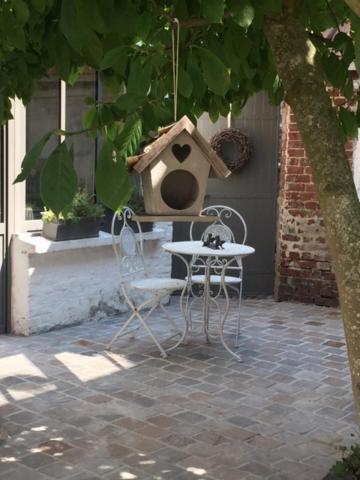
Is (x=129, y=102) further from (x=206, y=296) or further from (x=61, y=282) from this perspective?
(x=61, y=282)

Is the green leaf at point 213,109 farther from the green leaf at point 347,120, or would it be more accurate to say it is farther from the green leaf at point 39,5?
the green leaf at point 39,5

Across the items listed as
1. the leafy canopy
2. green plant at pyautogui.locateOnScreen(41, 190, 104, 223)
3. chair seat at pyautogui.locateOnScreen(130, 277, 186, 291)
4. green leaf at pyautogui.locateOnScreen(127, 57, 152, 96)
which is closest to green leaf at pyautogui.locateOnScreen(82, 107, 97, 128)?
the leafy canopy

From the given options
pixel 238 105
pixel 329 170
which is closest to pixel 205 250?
pixel 238 105

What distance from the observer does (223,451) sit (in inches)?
139

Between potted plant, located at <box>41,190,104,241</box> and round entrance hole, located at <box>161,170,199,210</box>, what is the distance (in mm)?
3014

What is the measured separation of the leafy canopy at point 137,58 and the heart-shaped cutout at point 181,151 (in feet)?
0.47

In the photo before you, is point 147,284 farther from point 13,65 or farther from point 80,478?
point 13,65

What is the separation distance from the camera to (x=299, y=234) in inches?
285

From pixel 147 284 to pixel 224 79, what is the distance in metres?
3.68

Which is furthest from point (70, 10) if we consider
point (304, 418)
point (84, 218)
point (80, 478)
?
point (84, 218)

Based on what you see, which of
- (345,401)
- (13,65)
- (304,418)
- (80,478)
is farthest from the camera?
(345,401)

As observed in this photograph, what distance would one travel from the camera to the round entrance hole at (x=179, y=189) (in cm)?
275

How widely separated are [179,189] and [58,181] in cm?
151

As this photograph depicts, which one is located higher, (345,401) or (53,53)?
(53,53)
